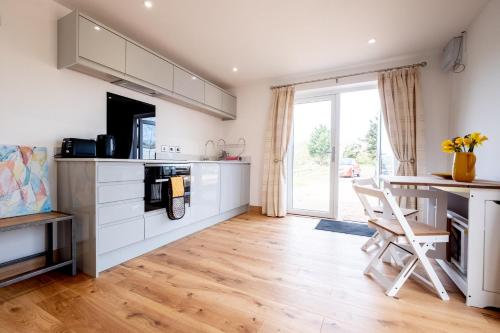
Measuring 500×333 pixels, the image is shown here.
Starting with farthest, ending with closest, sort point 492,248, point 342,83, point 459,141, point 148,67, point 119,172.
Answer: point 342,83 < point 148,67 < point 119,172 < point 459,141 < point 492,248

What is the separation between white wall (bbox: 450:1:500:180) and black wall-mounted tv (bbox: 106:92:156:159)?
3.56 m

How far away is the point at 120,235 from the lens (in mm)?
1957

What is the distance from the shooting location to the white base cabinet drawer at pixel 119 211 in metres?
1.82

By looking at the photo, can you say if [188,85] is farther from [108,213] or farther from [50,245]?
[50,245]

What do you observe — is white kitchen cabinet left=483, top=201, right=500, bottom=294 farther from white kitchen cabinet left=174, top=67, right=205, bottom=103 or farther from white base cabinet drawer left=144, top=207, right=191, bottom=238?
white kitchen cabinet left=174, top=67, right=205, bottom=103

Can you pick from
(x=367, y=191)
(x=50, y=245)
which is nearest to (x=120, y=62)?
(x=50, y=245)

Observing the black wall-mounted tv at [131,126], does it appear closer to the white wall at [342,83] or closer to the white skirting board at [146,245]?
the white skirting board at [146,245]

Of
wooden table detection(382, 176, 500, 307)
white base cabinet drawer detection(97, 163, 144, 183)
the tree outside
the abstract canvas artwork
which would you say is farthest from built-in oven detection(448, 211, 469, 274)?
the abstract canvas artwork

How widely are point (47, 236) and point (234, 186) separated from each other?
2354mm

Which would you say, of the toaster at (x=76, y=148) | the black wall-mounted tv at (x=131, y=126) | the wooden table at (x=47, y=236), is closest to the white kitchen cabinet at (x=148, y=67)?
the black wall-mounted tv at (x=131, y=126)

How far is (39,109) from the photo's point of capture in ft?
6.44

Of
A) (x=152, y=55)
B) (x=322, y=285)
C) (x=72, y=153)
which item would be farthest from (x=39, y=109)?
(x=322, y=285)

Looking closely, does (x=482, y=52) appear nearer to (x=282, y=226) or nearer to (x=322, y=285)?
(x=322, y=285)

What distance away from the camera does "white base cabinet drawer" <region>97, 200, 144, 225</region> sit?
5.97 ft
